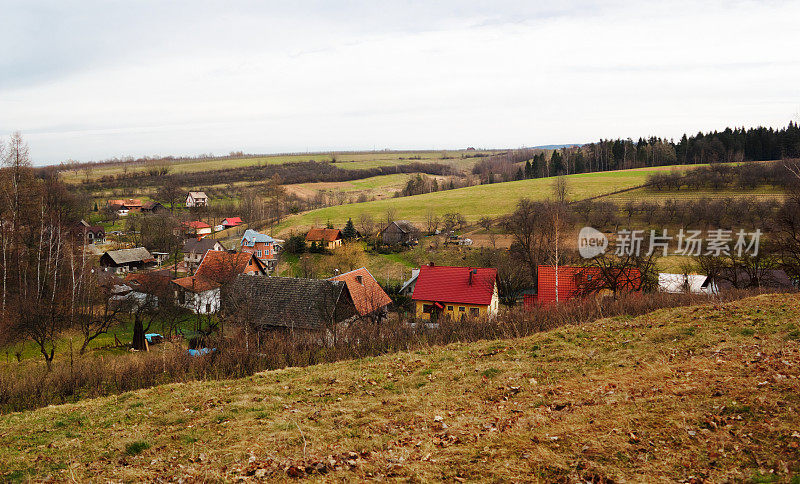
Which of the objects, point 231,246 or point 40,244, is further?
point 231,246

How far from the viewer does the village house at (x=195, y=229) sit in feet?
294

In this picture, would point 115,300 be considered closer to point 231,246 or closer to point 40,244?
point 40,244

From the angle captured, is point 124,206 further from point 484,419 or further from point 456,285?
point 484,419

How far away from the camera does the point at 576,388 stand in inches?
399

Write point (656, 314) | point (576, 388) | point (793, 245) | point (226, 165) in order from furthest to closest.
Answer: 1. point (226, 165)
2. point (793, 245)
3. point (656, 314)
4. point (576, 388)

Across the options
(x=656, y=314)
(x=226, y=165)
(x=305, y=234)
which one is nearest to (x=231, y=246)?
(x=305, y=234)

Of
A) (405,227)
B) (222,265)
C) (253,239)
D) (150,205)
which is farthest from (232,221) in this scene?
(222,265)

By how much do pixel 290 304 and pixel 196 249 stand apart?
4865 cm

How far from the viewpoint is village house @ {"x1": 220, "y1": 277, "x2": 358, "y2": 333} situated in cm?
2944

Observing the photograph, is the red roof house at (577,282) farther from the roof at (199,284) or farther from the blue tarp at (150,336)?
the blue tarp at (150,336)

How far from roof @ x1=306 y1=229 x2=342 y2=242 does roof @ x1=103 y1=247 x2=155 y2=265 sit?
25.4 meters

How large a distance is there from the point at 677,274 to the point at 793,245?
39.6ft

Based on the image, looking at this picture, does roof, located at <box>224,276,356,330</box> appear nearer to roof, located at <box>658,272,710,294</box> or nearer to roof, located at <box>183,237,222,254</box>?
roof, located at <box>658,272,710,294</box>

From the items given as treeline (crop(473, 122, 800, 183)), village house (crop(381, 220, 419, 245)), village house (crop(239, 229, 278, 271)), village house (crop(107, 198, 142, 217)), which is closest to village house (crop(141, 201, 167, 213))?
village house (crop(107, 198, 142, 217))
